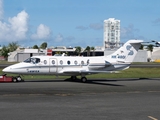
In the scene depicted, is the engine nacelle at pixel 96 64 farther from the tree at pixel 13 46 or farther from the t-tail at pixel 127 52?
the tree at pixel 13 46

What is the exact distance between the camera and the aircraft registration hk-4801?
97.7 feet

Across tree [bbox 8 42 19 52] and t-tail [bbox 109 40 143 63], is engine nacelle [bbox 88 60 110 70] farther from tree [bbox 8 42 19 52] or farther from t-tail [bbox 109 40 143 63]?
tree [bbox 8 42 19 52]

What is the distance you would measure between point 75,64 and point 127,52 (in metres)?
5.57

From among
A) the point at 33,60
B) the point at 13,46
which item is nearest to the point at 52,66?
the point at 33,60

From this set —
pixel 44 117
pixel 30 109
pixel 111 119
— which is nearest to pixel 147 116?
pixel 111 119

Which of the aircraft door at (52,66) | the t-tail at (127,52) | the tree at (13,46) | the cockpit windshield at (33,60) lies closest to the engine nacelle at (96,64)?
the t-tail at (127,52)

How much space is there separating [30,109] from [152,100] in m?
6.83

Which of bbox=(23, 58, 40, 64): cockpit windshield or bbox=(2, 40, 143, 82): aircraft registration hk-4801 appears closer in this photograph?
bbox=(2, 40, 143, 82): aircraft registration hk-4801

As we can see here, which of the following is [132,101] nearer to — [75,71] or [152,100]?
[152,100]

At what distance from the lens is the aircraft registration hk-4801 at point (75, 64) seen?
29766 mm

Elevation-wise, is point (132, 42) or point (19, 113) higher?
point (132, 42)

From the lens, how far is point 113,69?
3198 cm

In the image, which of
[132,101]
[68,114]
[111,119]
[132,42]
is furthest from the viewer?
[132,42]

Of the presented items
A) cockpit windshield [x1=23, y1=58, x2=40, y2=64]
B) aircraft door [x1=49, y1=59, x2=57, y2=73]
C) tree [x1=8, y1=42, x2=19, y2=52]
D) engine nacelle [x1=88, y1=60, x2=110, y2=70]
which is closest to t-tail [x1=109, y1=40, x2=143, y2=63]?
engine nacelle [x1=88, y1=60, x2=110, y2=70]
